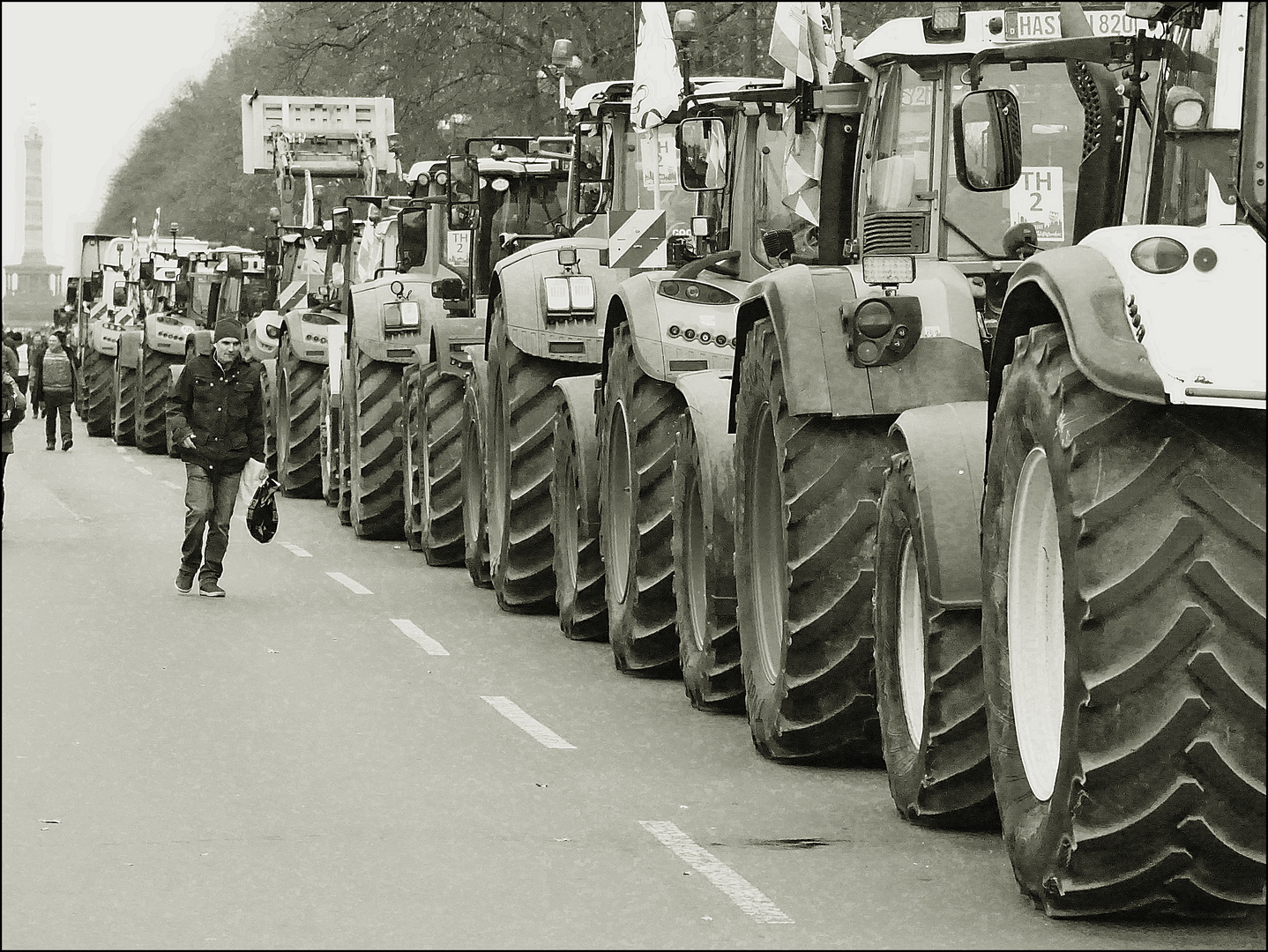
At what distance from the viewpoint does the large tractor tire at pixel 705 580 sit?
9.76 metres

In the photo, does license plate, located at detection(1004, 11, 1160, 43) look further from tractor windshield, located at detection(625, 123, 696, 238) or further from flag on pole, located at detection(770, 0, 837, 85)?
tractor windshield, located at detection(625, 123, 696, 238)

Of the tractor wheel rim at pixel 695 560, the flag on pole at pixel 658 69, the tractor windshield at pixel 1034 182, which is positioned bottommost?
the tractor wheel rim at pixel 695 560

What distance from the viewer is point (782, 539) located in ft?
29.4

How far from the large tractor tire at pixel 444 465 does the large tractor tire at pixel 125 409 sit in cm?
1967

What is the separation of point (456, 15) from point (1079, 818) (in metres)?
30.4

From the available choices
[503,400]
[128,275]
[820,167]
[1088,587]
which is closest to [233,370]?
[503,400]

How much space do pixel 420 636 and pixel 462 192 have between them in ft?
21.6

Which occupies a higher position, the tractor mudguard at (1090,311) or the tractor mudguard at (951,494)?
the tractor mudguard at (1090,311)

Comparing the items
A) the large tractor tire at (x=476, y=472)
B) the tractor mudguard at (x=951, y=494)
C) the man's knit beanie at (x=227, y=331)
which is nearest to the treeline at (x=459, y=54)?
the large tractor tire at (x=476, y=472)

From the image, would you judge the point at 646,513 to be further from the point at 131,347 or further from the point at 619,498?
the point at 131,347

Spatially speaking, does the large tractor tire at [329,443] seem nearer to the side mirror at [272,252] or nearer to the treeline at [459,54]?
the side mirror at [272,252]

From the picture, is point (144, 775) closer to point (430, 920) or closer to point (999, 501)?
point (430, 920)

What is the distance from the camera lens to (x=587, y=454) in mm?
12555

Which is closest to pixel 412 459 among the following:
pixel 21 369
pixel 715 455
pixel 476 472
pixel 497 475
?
pixel 476 472
